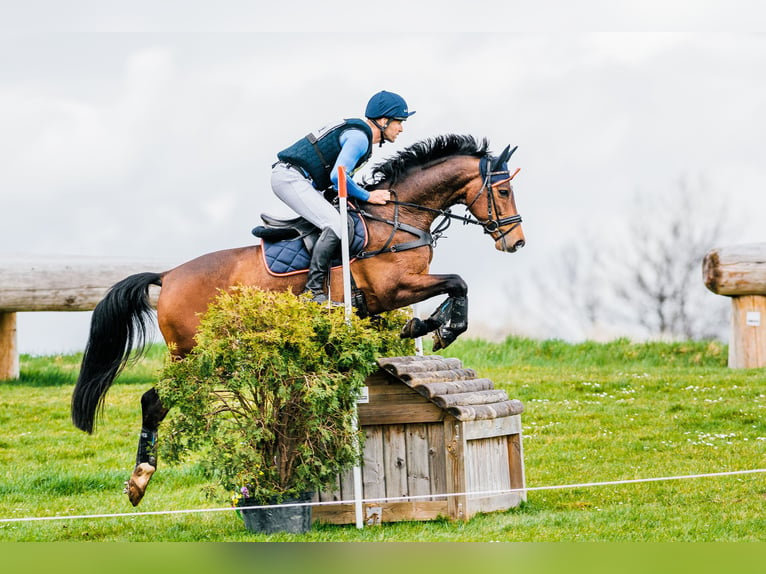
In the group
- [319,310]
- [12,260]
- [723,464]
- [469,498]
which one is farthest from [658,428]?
[12,260]

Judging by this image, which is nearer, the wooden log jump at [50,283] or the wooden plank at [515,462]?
the wooden plank at [515,462]

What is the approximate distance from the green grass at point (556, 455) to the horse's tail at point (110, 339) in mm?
738

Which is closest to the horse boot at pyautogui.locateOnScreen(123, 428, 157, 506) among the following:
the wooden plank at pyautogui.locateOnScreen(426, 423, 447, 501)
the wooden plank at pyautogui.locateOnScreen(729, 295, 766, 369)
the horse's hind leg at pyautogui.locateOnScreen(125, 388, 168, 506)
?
the horse's hind leg at pyautogui.locateOnScreen(125, 388, 168, 506)

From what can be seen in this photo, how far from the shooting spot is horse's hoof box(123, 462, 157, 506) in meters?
6.32

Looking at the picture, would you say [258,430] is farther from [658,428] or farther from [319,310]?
[658,428]

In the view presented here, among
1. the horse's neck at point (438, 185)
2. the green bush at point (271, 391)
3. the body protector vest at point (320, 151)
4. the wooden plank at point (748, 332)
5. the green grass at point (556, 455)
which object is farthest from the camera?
the wooden plank at point (748, 332)

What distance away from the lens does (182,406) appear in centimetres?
585

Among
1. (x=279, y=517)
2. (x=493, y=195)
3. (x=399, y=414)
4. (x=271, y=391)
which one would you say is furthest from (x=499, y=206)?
(x=279, y=517)

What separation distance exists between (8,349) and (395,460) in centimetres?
704

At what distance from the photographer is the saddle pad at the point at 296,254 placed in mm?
6516

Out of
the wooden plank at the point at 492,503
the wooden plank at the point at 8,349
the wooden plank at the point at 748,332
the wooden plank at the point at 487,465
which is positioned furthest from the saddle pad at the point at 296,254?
the wooden plank at the point at 748,332

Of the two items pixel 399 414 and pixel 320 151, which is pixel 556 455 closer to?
pixel 399 414

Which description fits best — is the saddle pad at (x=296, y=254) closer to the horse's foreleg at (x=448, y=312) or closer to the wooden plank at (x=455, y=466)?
the horse's foreleg at (x=448, y=312)

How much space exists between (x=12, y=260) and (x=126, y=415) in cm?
240
